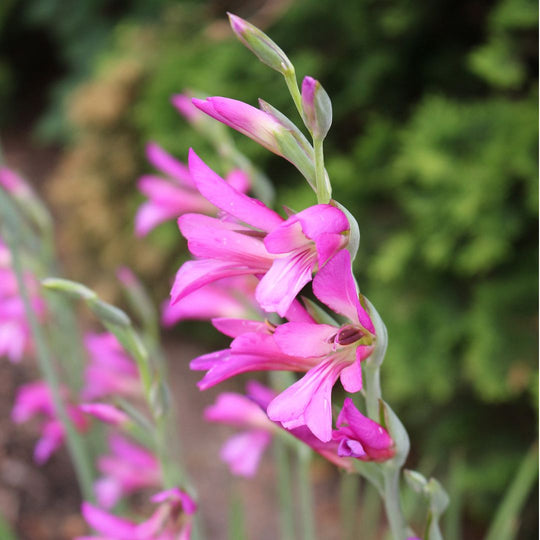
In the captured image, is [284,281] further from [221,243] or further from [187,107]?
[187,107]

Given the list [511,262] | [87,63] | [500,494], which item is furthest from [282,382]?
[87,63]

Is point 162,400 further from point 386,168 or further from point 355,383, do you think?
point 386,168

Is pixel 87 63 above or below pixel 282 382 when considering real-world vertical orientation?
below

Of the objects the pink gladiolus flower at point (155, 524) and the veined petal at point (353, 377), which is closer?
the veined petal at point (353, 377)

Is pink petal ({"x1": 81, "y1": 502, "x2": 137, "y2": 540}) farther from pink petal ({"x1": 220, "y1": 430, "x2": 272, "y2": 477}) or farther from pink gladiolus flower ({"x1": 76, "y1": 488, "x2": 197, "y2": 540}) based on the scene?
pink petal ({"x1": 220, "y1": 430, "x2": 272, "y2": 477})

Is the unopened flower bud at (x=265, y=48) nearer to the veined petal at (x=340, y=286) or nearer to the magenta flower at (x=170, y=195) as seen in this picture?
the veined petal at (x=340, y=286)

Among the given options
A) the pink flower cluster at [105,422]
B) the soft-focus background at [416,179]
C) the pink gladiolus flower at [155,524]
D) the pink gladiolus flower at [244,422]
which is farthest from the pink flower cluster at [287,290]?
the soft-focus background at [416,179]

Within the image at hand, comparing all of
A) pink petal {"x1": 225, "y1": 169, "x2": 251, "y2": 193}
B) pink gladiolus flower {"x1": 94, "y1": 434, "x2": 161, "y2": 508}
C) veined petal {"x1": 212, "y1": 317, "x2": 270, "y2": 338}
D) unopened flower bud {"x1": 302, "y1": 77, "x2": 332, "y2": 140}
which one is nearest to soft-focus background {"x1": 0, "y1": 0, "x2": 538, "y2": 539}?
pink gladiolus flower {"x1": 94, "y1": 434, "x2": 161, "y2": 508}
